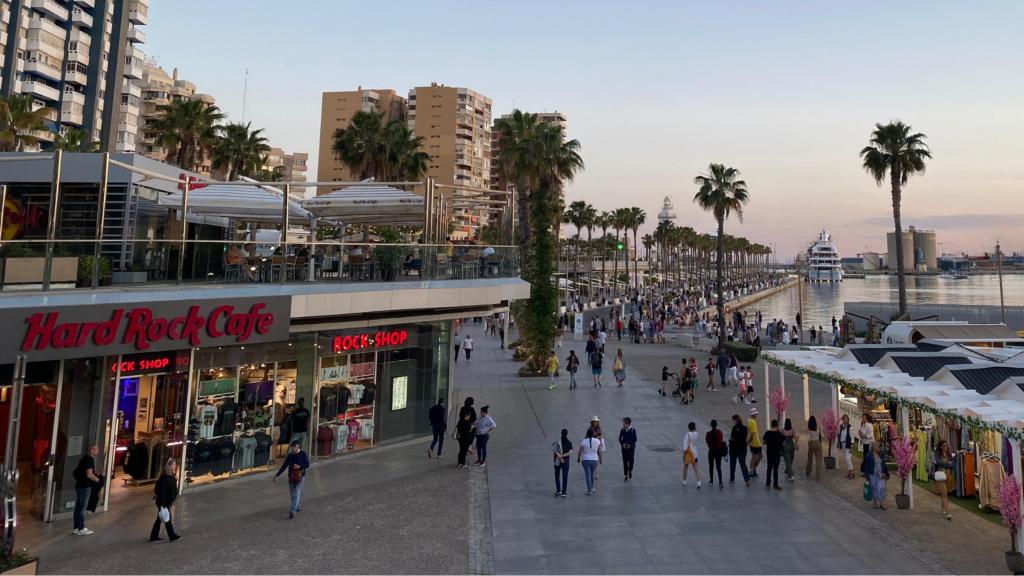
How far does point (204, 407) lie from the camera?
12.8 meters

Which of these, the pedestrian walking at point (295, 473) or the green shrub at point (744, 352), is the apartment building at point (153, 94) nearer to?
the green shrub at point (744, 352)

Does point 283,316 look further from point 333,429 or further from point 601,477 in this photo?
point 601,477

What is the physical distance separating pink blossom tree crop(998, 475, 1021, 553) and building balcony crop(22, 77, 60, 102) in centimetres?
8964

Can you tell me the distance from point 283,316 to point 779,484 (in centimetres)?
1122

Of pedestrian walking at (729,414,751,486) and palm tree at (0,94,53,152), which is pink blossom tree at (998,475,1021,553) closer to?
pedestrian walking at (729,414,751,486)

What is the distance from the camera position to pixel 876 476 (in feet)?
36.6

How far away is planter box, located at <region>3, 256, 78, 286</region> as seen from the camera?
378 inches

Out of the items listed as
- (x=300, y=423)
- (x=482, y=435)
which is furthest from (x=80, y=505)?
(x=482, y=435)

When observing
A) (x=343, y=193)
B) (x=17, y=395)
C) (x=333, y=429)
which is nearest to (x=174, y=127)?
(x=343, y=193)

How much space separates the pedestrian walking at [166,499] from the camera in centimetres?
957

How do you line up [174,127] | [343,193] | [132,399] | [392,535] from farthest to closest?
[174,127]
[343,193]
[132,399]
[392,535]

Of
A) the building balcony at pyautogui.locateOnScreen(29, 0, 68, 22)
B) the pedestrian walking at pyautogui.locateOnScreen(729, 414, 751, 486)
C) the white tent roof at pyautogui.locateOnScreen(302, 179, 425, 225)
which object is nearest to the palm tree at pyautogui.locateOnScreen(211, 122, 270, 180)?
the white tent roof at pyautogui.locateOnScreen(302, 179, 425, 225)

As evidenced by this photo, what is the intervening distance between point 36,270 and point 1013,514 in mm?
15635

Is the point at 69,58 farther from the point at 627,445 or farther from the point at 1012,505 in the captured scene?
the point at 1012,505
